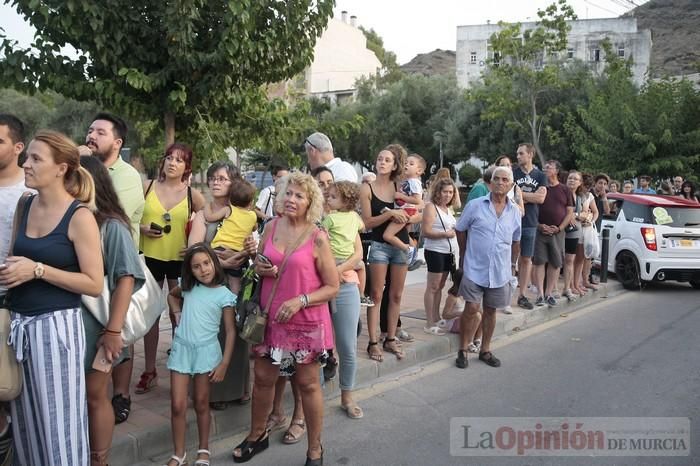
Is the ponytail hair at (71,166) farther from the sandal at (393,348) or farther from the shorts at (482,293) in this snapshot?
the shorts at (482,293)

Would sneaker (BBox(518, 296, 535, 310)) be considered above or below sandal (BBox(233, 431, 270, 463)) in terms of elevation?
below

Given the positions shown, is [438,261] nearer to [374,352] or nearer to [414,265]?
[414,265]

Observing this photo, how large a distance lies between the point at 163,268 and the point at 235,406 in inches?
46.9

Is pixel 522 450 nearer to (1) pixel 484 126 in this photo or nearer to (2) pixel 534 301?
(2) pixel 534 301

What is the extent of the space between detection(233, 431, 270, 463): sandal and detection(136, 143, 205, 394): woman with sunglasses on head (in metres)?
1.15

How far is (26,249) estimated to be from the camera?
280cm

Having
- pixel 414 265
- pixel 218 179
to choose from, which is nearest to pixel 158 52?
pixel 218 179

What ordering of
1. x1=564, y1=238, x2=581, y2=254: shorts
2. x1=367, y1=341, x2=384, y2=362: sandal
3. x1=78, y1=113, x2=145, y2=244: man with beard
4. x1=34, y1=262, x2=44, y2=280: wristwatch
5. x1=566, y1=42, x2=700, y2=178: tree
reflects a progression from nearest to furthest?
x1=34, y1=262, x2=44, y2=280: wristwatch, x1=78, y1=113, x2=145, y2=244: man with beard, x1=367, y1=341, x2=384, y2=362: sandal, x1=564, y1=238, x2=581, y2=254: shorts, x1=566, y1=42, x2=700, y2=178: tree

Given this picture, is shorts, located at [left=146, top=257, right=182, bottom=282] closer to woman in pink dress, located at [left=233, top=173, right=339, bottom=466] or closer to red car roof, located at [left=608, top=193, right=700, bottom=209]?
woman in pink dress, located at [left=233, top=173, right=339, bottom=466]

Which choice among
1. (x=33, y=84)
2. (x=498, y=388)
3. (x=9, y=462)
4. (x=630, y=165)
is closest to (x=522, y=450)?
(x=498, y=388)

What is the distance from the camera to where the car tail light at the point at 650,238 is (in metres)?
10.0

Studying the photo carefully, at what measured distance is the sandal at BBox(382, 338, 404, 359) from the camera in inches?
229

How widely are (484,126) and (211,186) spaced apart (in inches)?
1294

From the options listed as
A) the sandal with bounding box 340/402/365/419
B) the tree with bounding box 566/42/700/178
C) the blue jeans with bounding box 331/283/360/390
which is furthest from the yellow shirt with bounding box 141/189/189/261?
the tree with bounding box 566/42/700/178
